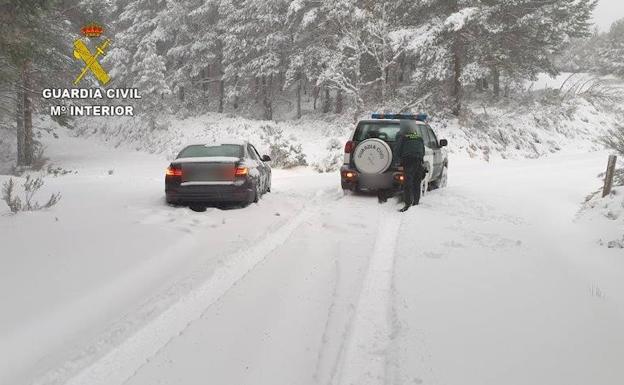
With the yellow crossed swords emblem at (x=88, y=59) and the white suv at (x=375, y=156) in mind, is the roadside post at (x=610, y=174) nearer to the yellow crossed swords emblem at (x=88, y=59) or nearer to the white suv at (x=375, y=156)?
the white suv at (x=375, y=156)

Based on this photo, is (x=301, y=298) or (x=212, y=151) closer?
(x=301, y=298)

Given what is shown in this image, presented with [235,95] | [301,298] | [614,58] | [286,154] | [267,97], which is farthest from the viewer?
[614,58]

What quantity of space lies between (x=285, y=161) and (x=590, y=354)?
17660 mm

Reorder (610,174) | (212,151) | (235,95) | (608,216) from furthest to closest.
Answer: (235,95) < (212,151) < (610,174) < (608,216)

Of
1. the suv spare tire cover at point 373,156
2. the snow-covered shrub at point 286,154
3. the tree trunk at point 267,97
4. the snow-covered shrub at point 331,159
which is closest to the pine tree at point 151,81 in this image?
the tree trunk at point 267,97

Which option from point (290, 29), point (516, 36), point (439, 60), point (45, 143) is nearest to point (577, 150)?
point (516, 36)

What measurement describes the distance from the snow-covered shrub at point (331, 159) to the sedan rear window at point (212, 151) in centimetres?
1048

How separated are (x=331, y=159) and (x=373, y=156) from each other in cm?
1053

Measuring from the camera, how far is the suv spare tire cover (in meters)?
10.7

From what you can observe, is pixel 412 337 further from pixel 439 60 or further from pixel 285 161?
pixel 439 60

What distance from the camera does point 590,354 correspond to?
12.4 feet

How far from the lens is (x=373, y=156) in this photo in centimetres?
1078

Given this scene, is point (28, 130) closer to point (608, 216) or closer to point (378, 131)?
point (378, 131)

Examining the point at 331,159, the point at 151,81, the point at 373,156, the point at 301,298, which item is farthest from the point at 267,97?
the point at 301,298
